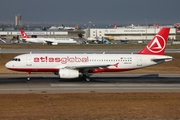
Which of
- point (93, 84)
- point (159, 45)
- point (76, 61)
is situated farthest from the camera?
point (159, 45)

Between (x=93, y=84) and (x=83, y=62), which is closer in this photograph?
(x=93, y=84)

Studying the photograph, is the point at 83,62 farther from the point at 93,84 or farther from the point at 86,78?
the point at 93,84

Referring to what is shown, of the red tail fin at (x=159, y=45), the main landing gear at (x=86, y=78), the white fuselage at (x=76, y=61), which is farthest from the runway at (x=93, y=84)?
the red tail fin at (x=159, y=45)

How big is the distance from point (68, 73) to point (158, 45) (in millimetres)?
11876

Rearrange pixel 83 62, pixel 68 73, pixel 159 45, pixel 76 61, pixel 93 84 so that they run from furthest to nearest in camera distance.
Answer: pixel 159 45 → pixel 83 62 → pixel 76 61 → pixel 68 73 → pixel 93 84

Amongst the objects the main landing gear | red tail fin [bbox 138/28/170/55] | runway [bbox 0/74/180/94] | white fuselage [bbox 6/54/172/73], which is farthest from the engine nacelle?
red tail fin [bbox 138/28/170/55]

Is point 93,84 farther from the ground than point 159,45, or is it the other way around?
point 159,45

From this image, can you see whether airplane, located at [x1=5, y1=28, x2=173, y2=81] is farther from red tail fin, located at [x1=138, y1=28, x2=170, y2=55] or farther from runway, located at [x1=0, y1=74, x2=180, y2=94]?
runway, located at [x1=0, y1=74, x2=180, y2=94]

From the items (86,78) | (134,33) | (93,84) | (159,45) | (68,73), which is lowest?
(93,84)

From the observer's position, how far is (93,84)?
139 feet

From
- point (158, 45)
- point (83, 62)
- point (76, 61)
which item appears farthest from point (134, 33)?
point (76, 61)

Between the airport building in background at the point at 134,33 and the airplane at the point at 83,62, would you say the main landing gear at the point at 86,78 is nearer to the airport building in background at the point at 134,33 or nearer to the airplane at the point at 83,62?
the airplane at the point at 83,62

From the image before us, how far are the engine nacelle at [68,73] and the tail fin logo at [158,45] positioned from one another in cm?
999

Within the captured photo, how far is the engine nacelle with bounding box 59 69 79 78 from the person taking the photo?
140 ft
